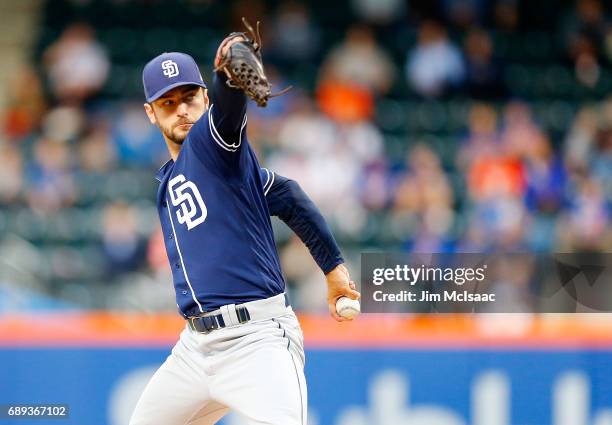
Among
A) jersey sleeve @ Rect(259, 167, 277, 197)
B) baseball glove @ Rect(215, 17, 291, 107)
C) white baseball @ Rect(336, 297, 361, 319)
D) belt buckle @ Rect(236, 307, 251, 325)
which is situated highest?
baseball glove @ Rect(215, 17, 291, 107)

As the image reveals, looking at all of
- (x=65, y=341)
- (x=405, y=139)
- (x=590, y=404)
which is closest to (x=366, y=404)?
(x=590, y=404)

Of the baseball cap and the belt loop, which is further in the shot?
the baseball cap

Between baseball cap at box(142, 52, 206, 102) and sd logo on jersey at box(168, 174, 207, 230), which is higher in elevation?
baseball cap at box(142, 52, 206, 102)

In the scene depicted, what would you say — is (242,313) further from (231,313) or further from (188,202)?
(188,202)

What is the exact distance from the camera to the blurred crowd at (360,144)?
8094mm

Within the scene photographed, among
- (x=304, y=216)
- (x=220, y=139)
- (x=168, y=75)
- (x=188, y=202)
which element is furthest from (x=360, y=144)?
(x=220, y=139)

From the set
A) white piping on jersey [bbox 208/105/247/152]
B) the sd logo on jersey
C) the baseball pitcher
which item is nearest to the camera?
white piping on jersey [bbox 208/105/247/152]

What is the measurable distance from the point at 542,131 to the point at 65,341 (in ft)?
18.7

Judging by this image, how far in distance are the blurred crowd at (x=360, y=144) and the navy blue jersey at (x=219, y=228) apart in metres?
3.05

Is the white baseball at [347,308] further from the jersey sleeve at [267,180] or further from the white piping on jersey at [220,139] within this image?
the white piping on jersey at [220,139]

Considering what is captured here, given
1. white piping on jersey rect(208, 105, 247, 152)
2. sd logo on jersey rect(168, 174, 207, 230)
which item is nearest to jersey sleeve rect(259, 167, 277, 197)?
sd logo on jersey rect(168, 174, 207, 230)

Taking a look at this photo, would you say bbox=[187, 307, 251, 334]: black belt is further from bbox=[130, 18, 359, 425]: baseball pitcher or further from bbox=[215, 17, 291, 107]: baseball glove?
bbox=[215, 17, 291, 107]: baseball glove

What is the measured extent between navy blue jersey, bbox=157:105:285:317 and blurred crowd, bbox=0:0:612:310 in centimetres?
305

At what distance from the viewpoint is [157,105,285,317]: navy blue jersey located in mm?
3424
